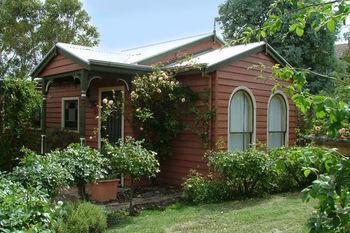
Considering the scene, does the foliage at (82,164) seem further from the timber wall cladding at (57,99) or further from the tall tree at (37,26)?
the tall tree at (37,26)

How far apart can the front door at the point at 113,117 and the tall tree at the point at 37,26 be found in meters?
14.7

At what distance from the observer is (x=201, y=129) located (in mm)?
9844

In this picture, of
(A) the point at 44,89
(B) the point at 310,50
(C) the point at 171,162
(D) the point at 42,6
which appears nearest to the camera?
(C) the point at 171,162

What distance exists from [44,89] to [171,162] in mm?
4145

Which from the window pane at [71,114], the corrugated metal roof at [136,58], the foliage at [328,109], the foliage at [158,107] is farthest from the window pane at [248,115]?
the foliage at [328,109]

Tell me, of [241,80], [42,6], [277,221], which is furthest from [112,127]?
[42,6]

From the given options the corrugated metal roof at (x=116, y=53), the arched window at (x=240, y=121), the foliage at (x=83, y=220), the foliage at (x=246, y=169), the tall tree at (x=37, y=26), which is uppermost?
the tall tree at (x=37, y=26)

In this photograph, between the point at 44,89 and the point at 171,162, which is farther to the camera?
the point at 44,89

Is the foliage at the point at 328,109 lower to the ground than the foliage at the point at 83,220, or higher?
higher

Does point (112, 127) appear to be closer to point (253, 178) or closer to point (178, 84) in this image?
point (178, 84)

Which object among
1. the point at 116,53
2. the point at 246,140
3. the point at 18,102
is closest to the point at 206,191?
the point at 246,140

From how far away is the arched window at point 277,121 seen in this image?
11625 millimetres

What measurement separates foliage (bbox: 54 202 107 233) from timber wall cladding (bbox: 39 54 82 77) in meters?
4.54

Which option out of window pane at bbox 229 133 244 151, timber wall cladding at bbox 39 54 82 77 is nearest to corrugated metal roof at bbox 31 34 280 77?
timber wall cladding at bbox 39 54 82 77
